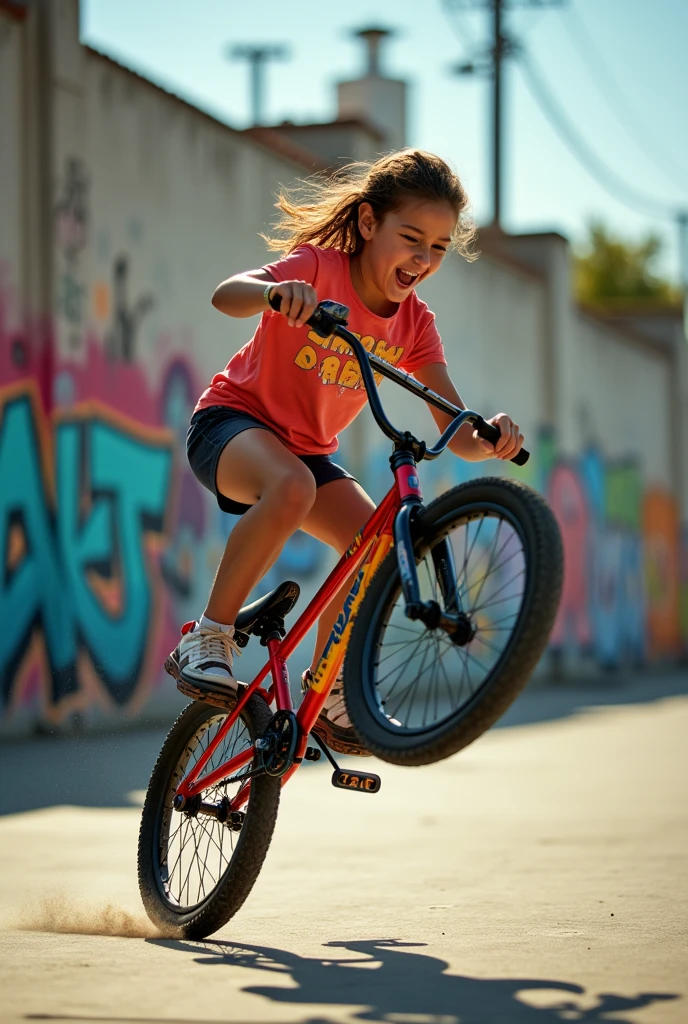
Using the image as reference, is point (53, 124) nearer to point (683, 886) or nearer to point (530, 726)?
point (530, 726)

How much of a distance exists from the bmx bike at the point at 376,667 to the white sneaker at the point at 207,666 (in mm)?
77

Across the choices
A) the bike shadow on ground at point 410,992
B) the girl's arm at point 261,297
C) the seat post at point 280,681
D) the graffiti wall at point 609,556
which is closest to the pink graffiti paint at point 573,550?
the graffiti wall at point 609,556

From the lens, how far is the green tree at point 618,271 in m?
63.2

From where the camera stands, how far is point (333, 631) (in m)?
4.15

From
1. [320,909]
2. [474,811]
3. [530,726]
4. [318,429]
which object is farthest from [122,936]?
[530,726]

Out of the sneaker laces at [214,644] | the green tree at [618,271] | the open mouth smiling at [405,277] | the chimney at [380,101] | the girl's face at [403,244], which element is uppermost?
the green tree at [618,271]

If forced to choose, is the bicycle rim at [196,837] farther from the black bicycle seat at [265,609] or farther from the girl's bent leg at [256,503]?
the girl's bent leg at [256,503]

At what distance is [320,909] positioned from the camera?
4.83 m

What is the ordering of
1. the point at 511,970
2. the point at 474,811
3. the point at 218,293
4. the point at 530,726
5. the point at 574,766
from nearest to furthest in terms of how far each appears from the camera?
the point at 511,970
the point at 218,293
the point at 474,811
the point at 574,766
the point at 530,726

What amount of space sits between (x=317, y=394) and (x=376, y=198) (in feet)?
1.87

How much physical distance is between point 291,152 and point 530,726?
5.54 meters

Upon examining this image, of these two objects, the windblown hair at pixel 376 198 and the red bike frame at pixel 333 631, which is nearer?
the red bike frame at pixel 333 631

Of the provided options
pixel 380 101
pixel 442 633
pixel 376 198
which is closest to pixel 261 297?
pixel 376 198

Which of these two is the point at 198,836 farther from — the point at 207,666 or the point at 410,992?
the point at 410,992
